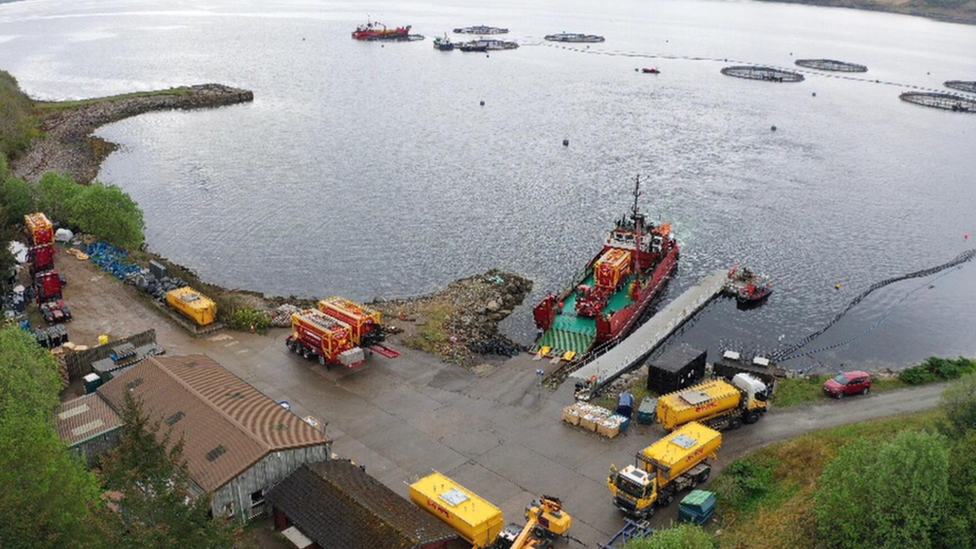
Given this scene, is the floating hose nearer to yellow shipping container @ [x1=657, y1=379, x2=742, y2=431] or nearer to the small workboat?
the small workboat

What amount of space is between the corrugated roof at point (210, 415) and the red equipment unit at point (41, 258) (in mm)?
20916

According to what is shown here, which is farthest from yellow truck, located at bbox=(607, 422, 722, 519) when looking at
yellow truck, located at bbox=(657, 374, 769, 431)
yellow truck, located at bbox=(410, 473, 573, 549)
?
yellow truck, located at bbox=(410, 473, 573, 549)

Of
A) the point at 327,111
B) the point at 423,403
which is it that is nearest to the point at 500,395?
the point at 423,403

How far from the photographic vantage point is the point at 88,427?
3117 cm

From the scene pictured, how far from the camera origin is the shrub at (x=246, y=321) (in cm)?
4597

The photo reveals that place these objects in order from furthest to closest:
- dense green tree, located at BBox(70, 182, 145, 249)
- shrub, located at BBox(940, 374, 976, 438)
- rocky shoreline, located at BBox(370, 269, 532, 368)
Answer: dense green tree, located at BBox(70, 182, 145, 249), rocky shoreline, located at BBox(370, 269, 532, 368), shrub, located at BBox(940, 374, 976, 438)

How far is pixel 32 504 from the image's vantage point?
20359 mm

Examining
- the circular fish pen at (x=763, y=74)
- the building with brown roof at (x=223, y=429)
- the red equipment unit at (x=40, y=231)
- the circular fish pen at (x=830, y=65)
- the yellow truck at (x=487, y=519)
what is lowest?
the yellow truck at (x=487, y=519)

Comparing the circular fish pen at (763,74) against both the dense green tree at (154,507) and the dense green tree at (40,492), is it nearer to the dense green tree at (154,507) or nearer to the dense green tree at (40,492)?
the dense green tree at (40,492)

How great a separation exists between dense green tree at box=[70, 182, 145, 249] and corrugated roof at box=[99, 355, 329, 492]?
27.0 meters

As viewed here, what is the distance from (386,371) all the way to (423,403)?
4.49 meters

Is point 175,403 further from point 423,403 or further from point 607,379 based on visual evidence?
point 607,379

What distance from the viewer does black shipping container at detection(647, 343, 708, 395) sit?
38.4 metres

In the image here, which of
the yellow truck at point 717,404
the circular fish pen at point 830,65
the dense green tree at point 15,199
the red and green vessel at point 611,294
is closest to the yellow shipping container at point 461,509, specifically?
the yellow truck at point 717,404
